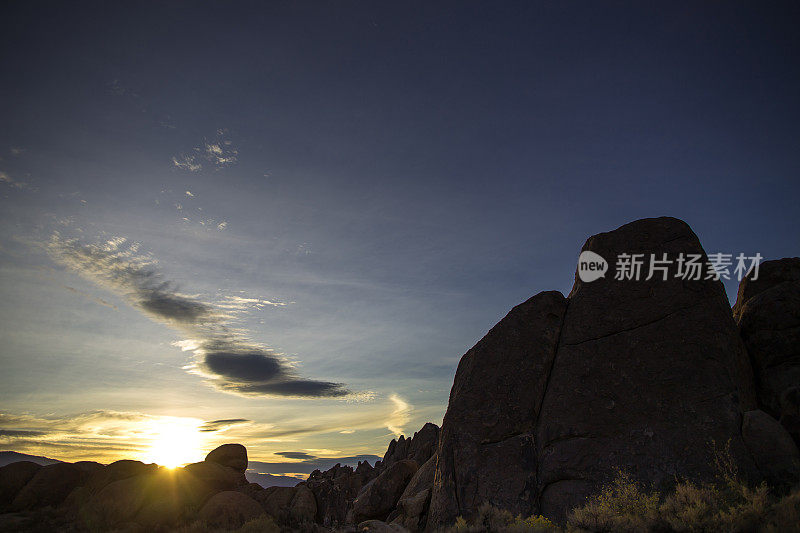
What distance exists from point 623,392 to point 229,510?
1402 inches

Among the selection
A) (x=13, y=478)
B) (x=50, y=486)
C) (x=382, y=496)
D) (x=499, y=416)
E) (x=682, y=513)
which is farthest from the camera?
(x=13, y=478)

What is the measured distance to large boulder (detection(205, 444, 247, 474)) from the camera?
158 feet

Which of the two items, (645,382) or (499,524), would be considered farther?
(645,382)

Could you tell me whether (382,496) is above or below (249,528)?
above

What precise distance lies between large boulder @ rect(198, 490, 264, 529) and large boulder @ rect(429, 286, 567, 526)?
2521 centimetres

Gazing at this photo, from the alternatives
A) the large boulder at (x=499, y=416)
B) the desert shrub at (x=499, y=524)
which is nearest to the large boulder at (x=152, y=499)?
the large boulder at (x=499, y=416)

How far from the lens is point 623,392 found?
1820cm

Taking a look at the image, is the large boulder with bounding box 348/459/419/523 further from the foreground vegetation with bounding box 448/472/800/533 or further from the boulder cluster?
the foreground vegetation with bounding box 448/472/800/533

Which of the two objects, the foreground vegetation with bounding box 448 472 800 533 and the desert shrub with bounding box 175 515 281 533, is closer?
the foreground vegetation with bounding box 448 472 800 533

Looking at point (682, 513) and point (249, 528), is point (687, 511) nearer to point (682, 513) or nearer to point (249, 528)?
point (682, 513)

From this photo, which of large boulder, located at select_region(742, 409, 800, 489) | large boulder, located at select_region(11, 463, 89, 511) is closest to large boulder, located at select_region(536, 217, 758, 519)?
large boulder, located at select_region(742, 409, 800, 489)

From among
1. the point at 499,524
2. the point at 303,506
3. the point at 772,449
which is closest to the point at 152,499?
the point at 303,506

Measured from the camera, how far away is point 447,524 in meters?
18.5

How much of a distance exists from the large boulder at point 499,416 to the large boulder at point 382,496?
28.2 feet
